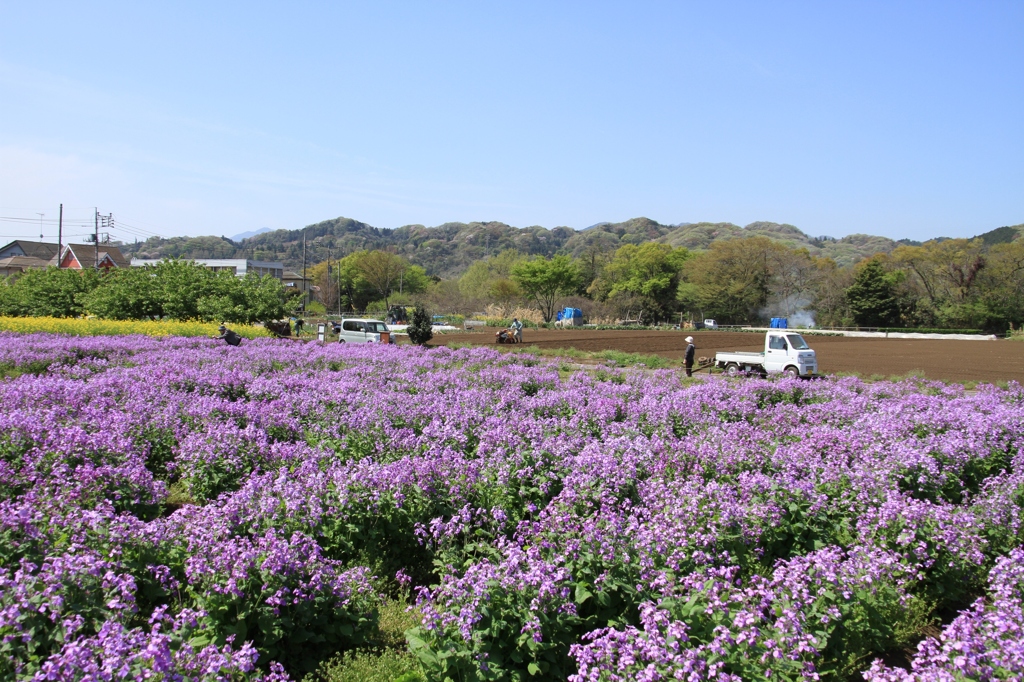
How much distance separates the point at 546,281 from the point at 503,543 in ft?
322

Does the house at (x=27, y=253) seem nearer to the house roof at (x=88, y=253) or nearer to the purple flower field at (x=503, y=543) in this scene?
the house roof at (x=88, y=253)

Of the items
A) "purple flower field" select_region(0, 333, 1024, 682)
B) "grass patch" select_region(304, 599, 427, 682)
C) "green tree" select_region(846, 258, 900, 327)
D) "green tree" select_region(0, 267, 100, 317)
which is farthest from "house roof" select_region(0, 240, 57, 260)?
"grass patch" select_region(304, 599, 427, 682)

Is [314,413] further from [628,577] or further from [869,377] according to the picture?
[869,377]

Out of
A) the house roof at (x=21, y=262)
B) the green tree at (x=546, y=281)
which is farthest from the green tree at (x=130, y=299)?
the house roof at (x=21, y=262)

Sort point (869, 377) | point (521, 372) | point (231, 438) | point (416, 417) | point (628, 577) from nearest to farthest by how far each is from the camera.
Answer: point (628, 577)
point (231, 438)
point (416, 417)
point (521, 372)
point (869, 377)

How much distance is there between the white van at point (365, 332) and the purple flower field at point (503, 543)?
23255mm

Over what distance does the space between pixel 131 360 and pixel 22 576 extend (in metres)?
14.9

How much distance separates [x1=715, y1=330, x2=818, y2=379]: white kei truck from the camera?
75.5 feet

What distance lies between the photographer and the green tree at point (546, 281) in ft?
335

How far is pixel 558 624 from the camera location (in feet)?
13.1

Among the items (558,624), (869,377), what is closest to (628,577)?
(558,624)

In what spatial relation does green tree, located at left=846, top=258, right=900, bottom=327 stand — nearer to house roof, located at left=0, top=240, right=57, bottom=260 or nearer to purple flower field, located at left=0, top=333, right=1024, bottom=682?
purple flower field, located at left=0, top=333, right=1024, bottom=682

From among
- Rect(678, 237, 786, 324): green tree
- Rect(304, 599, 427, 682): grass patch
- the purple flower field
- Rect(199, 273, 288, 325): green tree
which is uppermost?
Rect(678, 237, 786, 324): green tree

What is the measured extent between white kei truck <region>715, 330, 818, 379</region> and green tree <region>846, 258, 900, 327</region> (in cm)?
6512
